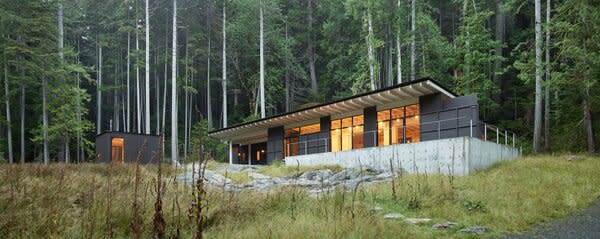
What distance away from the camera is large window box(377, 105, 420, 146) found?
1911 cm

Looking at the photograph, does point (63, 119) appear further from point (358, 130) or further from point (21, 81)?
point (358, 130)

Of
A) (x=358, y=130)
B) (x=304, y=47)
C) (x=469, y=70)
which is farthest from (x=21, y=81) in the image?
(x=469, y=70)

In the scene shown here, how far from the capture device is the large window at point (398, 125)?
19.1m

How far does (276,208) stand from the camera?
699cm

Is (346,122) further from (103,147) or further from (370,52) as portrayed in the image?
(103,147)

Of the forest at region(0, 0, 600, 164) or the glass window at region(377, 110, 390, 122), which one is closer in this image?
the glass window at region(377, 110, 390, 122)

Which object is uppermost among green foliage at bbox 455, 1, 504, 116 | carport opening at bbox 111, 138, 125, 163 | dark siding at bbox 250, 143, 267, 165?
green foliage at bbox 455, 1, 504, 116

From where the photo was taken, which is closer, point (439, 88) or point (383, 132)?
point (439, 88)

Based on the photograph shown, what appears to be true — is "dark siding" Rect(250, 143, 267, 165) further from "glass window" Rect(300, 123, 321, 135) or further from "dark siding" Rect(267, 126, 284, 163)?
"glass window" Rect(300, 123, 321, 135)

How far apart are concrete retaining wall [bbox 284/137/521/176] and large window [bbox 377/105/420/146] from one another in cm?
290

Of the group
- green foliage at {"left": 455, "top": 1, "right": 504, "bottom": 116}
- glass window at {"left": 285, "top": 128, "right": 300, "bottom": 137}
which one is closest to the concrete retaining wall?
glass window at {"left": 285, "top": 128, "right": 300, "bottom": 137}

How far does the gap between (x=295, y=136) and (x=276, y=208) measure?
18176mm

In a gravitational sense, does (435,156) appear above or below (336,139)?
below

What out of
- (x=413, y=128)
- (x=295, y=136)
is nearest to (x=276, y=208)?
(x=413, y=128)
